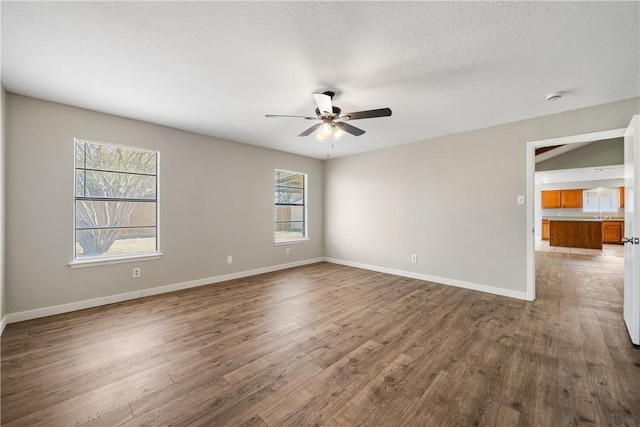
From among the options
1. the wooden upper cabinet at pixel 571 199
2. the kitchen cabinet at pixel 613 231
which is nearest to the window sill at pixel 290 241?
the wooden upper cabinet at pixel 571 199

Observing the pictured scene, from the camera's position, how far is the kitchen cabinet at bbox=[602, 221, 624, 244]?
8828mm

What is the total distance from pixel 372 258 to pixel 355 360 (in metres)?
3.39

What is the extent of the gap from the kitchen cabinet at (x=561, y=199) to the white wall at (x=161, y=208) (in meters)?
10.2

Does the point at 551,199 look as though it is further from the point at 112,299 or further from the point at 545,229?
the point at 112,299

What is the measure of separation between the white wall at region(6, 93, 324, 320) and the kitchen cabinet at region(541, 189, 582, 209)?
A: 403 inches

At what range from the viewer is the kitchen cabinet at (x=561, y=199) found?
951 cm

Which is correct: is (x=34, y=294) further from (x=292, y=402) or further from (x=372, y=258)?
(x=372, y=258)

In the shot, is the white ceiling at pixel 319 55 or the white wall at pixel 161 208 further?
the white wall at pixel 161 208

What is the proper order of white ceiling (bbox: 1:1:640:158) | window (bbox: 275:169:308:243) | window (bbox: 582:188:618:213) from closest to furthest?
white ceiling (bbox: 1:1:640:158), window (bbox: 275:169:308:243), window (bbox: 582:188:618:213)

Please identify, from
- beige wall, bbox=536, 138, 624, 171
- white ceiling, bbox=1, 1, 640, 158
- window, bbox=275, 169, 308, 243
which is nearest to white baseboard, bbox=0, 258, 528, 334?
window, bbox=275, 169, 308, 243

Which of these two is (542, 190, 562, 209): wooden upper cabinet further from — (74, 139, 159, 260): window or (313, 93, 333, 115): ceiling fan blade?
(74, 139, 159, 260): window

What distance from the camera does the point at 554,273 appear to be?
501cm

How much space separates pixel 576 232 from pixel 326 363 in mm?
10106

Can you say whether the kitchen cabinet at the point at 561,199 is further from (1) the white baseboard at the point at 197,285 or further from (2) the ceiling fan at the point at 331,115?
(2) the ceiling fan at the point at 331,115
